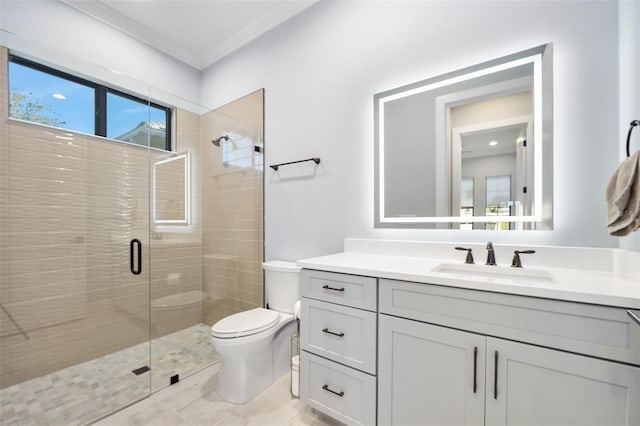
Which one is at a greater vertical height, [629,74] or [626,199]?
[629,74]

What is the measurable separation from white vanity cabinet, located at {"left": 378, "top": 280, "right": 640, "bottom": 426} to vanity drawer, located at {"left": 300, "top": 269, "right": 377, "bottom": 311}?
68 millimetres

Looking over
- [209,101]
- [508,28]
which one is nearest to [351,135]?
[508,28]

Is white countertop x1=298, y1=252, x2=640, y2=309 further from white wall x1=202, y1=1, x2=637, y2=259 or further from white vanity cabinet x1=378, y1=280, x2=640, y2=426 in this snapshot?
white wall x1=202, y1=1, x2=637, y2=259

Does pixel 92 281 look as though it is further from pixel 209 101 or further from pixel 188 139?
pixel 209 101

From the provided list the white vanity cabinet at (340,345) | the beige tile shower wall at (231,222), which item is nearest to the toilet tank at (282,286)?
the beige tile shower wall at (231,222)

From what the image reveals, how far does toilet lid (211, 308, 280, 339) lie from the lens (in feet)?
5.52

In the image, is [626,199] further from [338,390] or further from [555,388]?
[338,390]

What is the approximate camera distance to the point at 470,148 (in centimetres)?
159

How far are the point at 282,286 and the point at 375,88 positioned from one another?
156 cm

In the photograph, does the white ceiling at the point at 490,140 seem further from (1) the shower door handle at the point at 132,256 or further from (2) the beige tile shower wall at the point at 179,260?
(1) the shower door handle at the point at 132,256

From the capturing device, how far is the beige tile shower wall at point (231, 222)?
8.14 feet

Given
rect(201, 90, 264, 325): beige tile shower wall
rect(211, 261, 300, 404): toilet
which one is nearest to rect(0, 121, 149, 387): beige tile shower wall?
rect(201, 90, 264, 325): beige tile shower wall

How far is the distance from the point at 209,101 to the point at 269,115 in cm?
101

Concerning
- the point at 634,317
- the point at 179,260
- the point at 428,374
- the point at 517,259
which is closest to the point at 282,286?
the point at 179,260
